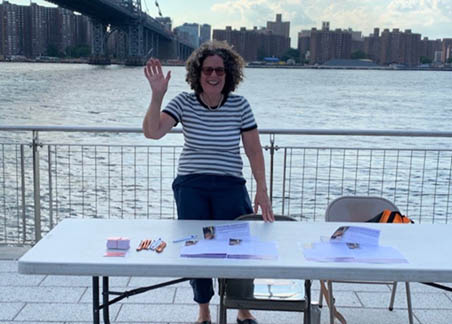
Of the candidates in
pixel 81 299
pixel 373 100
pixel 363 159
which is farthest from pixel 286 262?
pixel 373 100

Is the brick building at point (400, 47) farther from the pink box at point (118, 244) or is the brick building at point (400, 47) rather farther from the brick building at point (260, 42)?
the pink box at point (118, 244)

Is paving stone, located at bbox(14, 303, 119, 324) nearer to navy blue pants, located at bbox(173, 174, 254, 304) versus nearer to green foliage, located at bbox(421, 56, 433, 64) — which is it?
navy blue pants, located at bbox(173, 174, 254, 304)

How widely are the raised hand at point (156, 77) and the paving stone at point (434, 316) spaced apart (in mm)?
2058

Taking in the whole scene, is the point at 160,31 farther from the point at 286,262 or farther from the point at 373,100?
the point at 286,262

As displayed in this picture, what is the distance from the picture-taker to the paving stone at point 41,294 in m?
3.35

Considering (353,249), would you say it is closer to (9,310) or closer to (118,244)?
(118,244)

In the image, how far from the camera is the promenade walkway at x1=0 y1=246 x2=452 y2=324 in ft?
10.3

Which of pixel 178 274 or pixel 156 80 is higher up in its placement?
pixel 156 80

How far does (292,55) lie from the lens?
6519 cm

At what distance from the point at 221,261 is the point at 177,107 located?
1073 millimetres

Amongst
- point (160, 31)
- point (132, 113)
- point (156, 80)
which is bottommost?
point (132, 113)

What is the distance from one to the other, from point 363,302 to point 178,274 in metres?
1.87

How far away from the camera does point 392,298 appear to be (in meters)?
3.25

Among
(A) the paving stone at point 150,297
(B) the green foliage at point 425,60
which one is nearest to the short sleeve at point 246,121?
(A) the paving stone at point 150,297
